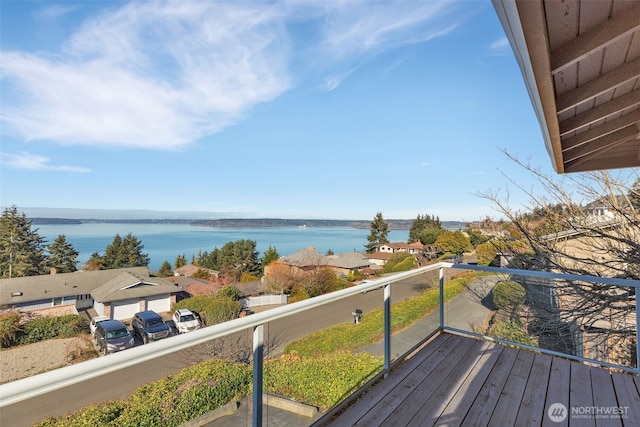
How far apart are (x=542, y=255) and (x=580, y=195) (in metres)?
1.27

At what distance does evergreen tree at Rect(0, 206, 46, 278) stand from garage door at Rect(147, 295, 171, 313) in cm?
2076

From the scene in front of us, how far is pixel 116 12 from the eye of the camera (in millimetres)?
10391

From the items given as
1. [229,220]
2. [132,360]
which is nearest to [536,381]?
[132,360]

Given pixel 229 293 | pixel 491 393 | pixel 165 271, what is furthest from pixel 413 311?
pixel 165 271

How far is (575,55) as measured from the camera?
1360mm

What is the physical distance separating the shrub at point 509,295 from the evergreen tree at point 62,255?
4670cm

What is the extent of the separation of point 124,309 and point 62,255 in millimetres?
21553

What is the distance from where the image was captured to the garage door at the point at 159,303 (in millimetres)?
25141

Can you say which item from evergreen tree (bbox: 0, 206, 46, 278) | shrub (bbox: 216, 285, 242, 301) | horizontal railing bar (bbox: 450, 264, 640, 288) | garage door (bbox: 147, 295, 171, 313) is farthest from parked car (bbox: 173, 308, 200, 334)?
evergreen tree (bbox: 0, 206, 46, 278)

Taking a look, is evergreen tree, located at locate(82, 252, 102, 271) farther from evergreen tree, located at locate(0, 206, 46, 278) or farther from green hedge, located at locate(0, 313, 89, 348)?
green hedge, located at locate(0, 313, 89, 348)

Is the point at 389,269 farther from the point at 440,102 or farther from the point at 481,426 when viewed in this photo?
the point at 481,426

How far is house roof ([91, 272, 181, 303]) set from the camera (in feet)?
78.6

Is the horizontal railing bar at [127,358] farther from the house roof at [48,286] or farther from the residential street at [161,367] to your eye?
the house roof at [48,286]

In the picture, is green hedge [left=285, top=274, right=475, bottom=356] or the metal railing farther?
green hedge [left=285, top=274, right=475, bottom=356]
